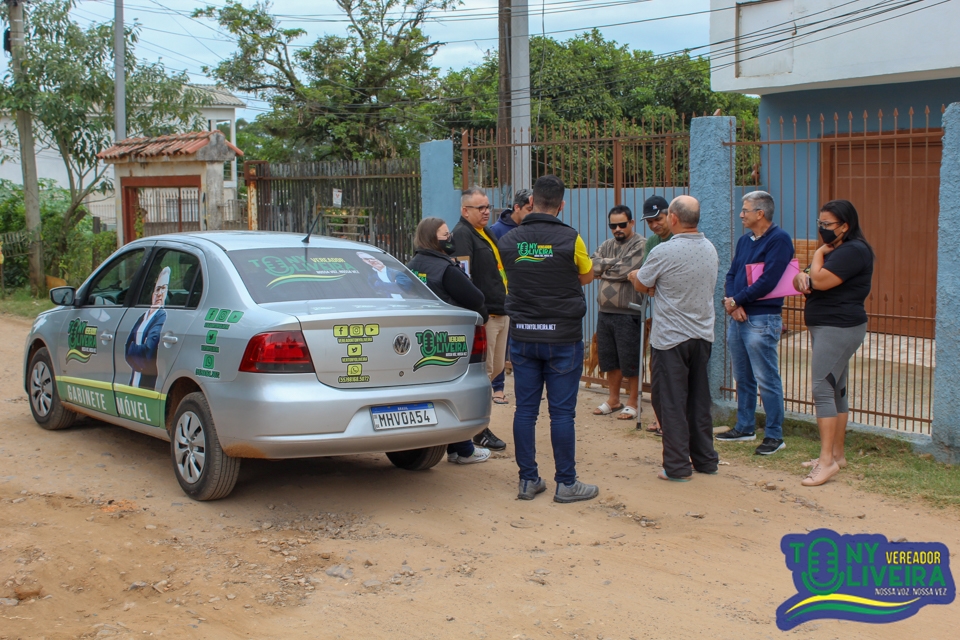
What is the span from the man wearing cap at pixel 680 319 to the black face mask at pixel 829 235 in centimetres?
66

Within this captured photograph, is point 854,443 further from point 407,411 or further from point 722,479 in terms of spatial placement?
point 407,411

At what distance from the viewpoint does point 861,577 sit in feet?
14.1

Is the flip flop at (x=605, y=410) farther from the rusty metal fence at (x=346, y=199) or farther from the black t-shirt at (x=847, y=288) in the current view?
the rusty metal fence at (x=346, y=199)

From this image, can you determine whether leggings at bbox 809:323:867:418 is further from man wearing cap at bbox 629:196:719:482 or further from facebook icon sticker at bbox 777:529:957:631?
facebook icon sticker at bbox 777:529:957:631

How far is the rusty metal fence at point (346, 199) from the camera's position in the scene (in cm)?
1145

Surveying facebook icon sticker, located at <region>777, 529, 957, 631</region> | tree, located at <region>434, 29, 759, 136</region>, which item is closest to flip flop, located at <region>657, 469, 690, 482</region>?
facebook icon sticker, located at <region>777, 529, 957, 631</region>

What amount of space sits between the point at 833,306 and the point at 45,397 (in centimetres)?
583

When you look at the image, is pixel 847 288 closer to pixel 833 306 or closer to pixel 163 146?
pixel 833 306

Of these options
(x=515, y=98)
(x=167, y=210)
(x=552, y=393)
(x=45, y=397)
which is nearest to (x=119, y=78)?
(x=167, y=210)

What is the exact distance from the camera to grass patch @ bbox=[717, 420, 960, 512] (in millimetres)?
5586

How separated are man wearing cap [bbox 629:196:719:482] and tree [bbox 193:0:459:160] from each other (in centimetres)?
2123

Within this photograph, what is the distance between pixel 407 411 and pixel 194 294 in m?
Result: 1.54

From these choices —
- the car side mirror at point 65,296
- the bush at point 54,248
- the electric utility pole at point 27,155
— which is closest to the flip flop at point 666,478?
the car side mirror at point 65,296

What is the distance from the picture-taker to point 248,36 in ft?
92.5
